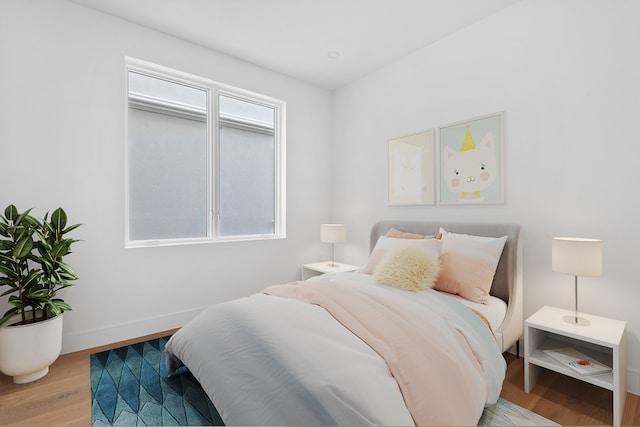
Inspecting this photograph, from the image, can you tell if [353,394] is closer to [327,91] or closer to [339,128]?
[339,128]

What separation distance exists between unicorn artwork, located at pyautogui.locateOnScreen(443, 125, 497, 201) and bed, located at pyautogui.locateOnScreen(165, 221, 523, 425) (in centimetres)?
104

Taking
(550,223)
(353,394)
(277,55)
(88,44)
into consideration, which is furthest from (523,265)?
(88,44)

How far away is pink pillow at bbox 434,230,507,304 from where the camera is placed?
2.18 meters

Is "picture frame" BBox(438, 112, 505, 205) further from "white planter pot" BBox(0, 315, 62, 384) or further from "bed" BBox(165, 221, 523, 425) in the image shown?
"white planter pot" BBox(0, 315, 62, 384)

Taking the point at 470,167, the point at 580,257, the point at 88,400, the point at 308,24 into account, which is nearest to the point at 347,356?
the point at 580,257

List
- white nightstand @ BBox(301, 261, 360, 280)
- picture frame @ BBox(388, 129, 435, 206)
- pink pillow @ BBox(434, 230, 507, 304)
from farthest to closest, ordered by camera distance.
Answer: white nightstand @ BBox(301, 261, 360, 280) → picture frame @ BBox(388, 129, 435, 206) → pink pillow @ BBox(434, 230, 507, 304)

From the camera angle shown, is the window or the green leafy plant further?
the window

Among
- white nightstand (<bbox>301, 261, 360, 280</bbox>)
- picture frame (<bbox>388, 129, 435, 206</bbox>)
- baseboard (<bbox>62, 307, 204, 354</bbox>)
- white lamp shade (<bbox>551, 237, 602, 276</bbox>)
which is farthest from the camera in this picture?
white nightstand (<bbox>301, 261, 360, 280</bbox>)

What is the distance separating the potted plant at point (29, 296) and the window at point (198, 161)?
0.73 meters

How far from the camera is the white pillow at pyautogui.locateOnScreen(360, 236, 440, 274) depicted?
249 cm

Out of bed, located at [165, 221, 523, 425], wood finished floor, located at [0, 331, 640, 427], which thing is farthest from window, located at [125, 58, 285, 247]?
bed, located at [165, 221, 523, 425]

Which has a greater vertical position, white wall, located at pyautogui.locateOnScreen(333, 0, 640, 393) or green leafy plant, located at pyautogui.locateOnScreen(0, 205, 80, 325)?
white wall, located at pyautogui.locateOnScreen(333, 0, 640, 393)

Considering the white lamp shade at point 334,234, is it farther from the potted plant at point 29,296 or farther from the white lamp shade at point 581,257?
the potted plant at point 29,296

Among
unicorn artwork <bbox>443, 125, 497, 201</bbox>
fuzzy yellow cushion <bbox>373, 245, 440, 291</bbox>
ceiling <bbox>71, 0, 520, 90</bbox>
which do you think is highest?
ceiling <bbox>71, 0, 520, 90</bbox>
